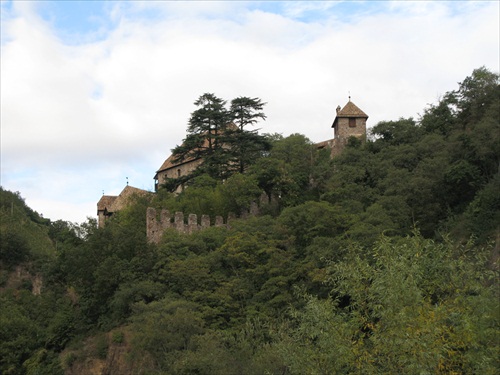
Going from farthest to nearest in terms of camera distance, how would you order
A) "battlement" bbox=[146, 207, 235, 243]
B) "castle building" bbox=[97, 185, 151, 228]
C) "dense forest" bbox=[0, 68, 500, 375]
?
"castle building" bbox=[97, 185, 151, 228], "battlement" bbox=[146, 207, 235, 243], "dense forest" bbox=[0, 68, 500, 375]

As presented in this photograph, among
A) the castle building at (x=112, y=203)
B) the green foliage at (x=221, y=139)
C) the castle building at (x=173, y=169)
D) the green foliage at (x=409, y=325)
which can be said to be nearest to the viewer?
the green foliage at (x=409, y=325)

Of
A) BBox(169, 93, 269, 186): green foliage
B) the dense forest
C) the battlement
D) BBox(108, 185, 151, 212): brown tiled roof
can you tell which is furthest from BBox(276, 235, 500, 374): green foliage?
BBox(108, 185, 151, 212): brown tiled roof

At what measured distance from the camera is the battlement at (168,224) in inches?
2037

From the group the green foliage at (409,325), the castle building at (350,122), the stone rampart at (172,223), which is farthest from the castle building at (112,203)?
the green foliage at (409,325)

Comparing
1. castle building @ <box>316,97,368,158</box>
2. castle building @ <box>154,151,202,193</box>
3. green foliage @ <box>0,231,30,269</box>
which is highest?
castle building @ <box>316,97,368,158</box>

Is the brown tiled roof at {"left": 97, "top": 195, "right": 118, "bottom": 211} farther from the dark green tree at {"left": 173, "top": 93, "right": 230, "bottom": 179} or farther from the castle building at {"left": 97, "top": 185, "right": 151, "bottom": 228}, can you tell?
the dark green tree at {"left": 173, "top": 93, "right": 230, "bottom": 179}

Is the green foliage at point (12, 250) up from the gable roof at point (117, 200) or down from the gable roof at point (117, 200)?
down

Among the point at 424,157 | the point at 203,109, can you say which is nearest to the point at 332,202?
the point at 424,157

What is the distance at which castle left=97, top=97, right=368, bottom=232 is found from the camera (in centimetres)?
5206

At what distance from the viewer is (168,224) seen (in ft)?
170

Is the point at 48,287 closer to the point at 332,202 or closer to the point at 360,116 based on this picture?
the point at 332,202

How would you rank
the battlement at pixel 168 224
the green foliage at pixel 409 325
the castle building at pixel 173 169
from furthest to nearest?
the castle building at pixel 173 169
the battlement at pixel 168 224
the green foliage at pixel 409 325

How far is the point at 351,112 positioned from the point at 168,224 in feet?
72.7

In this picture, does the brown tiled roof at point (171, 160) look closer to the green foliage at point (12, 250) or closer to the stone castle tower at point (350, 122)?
the stone castle tower at point (350, 122)
